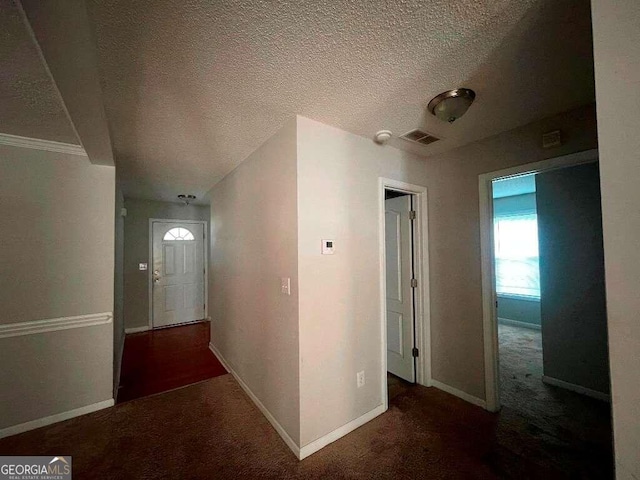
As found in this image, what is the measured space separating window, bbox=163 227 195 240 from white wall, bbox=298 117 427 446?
430cm

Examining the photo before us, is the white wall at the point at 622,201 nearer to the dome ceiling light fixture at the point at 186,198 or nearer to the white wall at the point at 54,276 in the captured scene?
the white wall at the point at 54,276

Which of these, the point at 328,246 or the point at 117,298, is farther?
the point at 117,298

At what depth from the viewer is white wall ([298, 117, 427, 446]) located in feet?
5.72

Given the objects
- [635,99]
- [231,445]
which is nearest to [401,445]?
[231,445]

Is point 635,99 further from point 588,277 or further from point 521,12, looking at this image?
point 588,277

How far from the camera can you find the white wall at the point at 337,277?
1.74 meters

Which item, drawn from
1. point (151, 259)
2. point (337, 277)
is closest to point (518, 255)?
point (337, 277)

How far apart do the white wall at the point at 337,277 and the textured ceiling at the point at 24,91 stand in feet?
4.54

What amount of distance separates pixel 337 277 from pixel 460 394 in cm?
173

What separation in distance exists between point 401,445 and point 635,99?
2.20m

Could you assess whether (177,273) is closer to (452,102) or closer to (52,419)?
(52,419)

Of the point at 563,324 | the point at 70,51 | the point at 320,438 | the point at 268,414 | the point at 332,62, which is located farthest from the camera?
the point at 563,324

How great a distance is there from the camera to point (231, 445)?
1.80 m

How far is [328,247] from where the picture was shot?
1852mm
